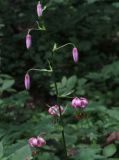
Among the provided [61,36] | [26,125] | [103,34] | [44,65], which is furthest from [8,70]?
[26,125]

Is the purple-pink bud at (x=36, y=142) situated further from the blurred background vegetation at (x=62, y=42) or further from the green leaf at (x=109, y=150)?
the blurred background vegetation at (x=62, y=42)

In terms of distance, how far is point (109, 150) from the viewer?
3.79 m

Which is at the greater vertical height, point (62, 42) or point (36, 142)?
point (36, 142)

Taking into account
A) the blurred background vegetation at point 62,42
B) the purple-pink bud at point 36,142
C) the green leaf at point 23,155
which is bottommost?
the blurred background vegetation at point 62,42

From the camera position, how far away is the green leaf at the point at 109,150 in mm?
3742

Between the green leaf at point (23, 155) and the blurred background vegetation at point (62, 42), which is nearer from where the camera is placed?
the green leaf at point (23, 155)

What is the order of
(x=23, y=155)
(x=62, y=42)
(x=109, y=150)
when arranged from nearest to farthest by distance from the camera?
1. (x=23, y=155)
2. (x=109, y=150)
3. (x=62, y=42)

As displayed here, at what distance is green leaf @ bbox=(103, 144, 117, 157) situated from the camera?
147 inches

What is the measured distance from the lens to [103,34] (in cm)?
834

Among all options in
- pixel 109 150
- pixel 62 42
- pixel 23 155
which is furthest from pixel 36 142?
pixel 62 42

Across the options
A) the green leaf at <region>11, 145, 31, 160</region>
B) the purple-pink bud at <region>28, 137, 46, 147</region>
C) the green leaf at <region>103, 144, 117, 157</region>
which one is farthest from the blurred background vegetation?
the green leaf at <region>11, 145, 31, 160</region>

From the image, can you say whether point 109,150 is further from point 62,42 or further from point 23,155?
point 62,42

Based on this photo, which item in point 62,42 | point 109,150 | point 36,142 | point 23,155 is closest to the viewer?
point 23,155

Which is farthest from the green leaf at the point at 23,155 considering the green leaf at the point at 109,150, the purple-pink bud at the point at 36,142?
the green leaf at the point at 109,150
